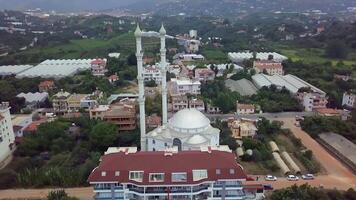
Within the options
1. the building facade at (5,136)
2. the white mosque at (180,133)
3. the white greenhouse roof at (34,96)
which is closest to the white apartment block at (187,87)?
the white greenhouse roof at (34,96)

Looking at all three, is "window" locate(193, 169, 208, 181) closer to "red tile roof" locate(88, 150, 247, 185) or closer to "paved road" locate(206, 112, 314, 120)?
"red tile roof" locate(88, 150, 247, 185)

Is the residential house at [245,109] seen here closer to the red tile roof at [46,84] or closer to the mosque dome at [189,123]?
the mosque dome at [189,123]

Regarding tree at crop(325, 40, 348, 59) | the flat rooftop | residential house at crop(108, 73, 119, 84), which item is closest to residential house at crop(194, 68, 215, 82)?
residential house at crop(108, 73, 119, 84)

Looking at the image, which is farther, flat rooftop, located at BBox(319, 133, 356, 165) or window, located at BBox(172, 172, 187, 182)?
flat rooftop, located at BBox(319, 133, 356, 165)

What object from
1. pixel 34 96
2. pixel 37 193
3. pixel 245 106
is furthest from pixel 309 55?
pixel 37 193

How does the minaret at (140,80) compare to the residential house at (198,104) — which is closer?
the minaret at (140,80)

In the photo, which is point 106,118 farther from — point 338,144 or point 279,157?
point 338,144
